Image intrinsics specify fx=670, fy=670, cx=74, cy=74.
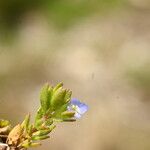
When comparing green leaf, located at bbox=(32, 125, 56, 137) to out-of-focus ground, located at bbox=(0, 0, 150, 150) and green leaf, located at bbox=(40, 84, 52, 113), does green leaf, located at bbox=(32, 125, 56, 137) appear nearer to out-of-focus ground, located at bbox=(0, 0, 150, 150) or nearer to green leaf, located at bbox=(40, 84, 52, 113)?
green leaf, located at bbox=(40, 84, 52, 113)

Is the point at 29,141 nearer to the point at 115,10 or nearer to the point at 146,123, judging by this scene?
the point at 146,123

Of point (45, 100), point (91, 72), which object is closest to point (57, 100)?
point (45, 100)

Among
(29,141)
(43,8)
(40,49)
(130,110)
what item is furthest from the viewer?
(43,8)

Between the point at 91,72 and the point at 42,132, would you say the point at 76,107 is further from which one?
the point at 91,72

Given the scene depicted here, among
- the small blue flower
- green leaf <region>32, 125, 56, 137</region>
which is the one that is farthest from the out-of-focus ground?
green leaf <region>32, 125, 56, 137</region>

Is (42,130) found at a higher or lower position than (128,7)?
lower

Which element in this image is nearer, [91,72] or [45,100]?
[45,100]

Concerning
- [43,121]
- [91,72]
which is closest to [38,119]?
[43,121]

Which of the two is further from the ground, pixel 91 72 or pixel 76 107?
pixel 91 72

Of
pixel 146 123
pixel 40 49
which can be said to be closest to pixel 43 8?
pixel 40 49
